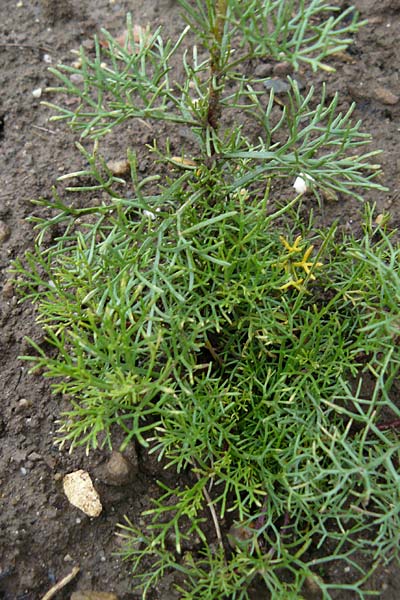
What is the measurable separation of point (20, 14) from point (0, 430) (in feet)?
6.18

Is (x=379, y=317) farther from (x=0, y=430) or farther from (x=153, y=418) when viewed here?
(x=0, y=430)

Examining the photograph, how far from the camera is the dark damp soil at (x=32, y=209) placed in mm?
1895

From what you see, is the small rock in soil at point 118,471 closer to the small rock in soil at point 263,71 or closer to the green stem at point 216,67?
the green stem at point 216,67

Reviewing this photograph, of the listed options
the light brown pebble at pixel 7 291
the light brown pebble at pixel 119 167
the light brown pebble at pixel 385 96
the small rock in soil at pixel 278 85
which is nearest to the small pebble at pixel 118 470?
the light brown pebble at pixel 7 291

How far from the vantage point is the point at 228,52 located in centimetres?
162

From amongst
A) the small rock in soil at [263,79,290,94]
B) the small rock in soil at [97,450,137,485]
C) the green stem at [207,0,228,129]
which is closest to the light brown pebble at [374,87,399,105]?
the small rock in soil at [263,79,290,94]

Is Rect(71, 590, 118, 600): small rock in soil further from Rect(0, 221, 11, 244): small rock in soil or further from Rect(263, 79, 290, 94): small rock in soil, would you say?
Rect(263, 79, 290, 94): small rock in soil

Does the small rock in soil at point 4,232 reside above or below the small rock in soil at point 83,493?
above

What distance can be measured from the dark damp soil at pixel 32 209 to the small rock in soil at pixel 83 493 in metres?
0.02

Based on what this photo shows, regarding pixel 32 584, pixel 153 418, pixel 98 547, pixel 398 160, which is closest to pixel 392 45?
pixel 398 160

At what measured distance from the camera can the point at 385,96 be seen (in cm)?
268

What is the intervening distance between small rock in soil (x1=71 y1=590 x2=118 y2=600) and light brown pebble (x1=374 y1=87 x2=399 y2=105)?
6.82 ft

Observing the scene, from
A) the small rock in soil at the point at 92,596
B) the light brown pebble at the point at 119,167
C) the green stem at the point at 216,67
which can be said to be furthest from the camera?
the light brown pebble at the point at 119,167

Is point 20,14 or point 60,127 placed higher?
point 20,14
